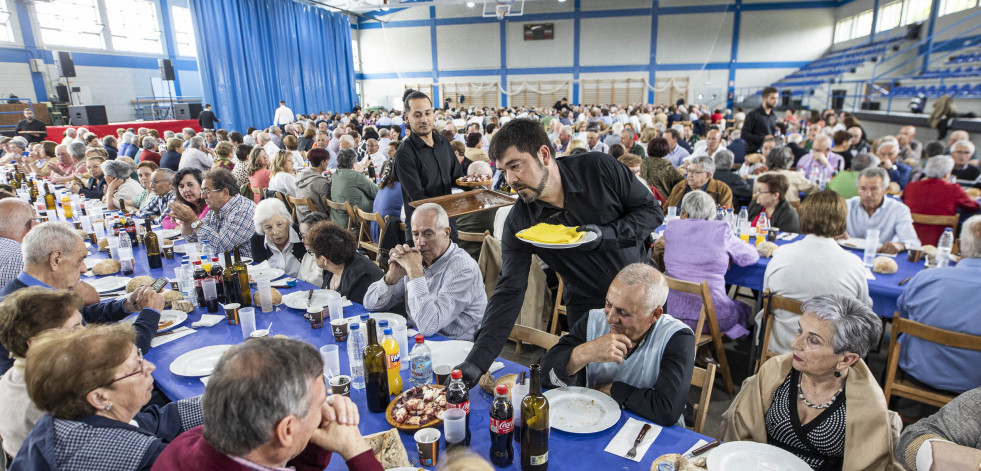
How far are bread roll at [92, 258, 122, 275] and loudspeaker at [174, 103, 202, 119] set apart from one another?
13985 mm

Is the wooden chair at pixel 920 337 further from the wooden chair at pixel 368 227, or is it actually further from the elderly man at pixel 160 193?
the elderly man at pixel 160 193

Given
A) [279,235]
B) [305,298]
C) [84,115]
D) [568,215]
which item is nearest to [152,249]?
[279,235]

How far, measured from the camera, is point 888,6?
58.7 feet

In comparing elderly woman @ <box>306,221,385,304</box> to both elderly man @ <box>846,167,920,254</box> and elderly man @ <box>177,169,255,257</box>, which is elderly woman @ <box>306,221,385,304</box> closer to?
elderly man @ <box>177,169,255,257</box>

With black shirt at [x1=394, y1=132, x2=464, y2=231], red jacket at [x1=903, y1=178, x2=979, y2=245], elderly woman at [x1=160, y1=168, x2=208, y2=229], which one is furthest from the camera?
elderly woman at [x1=160, y1=168, x2=208, y2=229]

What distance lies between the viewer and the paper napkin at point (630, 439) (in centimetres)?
160

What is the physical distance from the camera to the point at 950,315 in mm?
2494

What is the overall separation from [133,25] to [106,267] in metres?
17.7

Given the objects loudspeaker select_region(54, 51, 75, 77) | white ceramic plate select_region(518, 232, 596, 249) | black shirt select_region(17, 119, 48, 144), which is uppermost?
loudspeaker select_region(54, 51, 75, 77)

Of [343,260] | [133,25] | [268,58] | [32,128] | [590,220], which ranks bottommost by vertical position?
[343,260]

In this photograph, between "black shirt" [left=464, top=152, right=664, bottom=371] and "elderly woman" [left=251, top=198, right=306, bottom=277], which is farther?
"elderly woman" [left=251, top=198, right=306, bottom=277]

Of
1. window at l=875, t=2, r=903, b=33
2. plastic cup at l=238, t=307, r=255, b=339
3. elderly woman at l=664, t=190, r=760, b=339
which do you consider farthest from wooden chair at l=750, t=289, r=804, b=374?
window at l=875, t=2, r=903, b=33

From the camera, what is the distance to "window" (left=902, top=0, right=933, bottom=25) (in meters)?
15.7

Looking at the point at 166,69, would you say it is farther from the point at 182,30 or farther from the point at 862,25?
the point at 862,25
